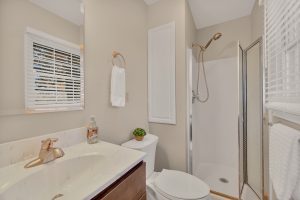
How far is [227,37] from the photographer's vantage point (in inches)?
82.0

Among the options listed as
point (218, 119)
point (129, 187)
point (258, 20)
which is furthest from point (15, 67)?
point (218, 119)

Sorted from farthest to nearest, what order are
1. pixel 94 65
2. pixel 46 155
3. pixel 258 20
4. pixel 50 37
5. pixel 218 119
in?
pixel 218 119, pixel 258 20, pixel 94 65, pixel 50 37, pixel 46 155

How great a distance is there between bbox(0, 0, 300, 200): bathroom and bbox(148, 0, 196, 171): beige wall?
12 millimetres

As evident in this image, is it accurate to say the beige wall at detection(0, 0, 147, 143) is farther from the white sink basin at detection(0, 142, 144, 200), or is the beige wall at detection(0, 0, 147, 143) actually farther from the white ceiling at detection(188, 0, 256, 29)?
the white ceiling at detection(188, 0, 256, 29)

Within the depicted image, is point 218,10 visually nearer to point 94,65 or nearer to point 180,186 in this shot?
point 94,65

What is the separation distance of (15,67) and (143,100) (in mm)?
1225

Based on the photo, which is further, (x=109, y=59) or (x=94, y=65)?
(x=109, y=59)

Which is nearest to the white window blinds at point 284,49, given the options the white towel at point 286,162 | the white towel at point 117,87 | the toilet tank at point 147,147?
the white towel at point 286,162

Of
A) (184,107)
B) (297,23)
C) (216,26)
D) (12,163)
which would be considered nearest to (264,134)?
(184,107)

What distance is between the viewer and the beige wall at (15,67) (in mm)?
703

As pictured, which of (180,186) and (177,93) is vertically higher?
(177,93)

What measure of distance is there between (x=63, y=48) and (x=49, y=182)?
2.67 ft

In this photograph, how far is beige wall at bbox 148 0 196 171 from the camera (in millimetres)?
1624

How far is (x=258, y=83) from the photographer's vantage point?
139 cm
